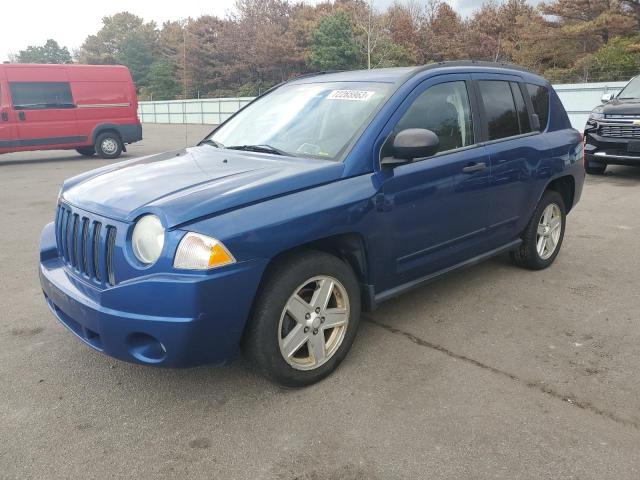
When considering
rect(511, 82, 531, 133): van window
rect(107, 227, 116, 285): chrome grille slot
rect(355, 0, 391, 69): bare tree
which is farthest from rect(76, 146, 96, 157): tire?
rect(355, 0, 391, 69): bare tree

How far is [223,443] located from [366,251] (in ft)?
4.30

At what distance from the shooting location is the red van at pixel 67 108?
524 inches

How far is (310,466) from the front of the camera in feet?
7.93

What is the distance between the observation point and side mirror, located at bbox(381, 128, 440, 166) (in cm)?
316

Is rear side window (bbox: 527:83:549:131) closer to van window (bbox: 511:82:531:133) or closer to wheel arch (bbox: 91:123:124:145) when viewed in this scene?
van window (bbox: 511:82:531:133)

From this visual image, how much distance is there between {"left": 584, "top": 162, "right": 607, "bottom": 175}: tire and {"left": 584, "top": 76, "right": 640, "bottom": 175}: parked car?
0.29ft

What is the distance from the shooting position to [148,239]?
8.59ft

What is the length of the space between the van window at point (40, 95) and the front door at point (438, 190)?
41.3ft

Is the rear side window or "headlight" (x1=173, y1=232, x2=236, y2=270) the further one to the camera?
the rear side window

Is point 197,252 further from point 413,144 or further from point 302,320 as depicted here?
point 413,144

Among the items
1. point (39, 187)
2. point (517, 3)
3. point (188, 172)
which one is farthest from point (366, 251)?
point (517, 3)

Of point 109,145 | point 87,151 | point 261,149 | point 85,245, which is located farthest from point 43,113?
point 85,245

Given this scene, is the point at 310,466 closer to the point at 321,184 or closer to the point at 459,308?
the point at 321,184

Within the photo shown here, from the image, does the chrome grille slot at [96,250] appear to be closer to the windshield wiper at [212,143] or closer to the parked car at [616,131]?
the windshield wiper at [212,143]
